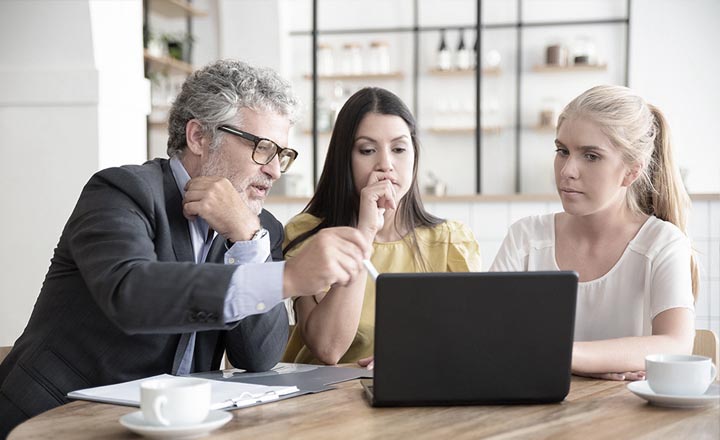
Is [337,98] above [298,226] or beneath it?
above

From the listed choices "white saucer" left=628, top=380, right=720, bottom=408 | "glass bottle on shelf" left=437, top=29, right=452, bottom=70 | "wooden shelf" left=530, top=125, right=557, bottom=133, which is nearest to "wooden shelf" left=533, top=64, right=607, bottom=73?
"wooden shelf" left=530, top=125, right=557, bottom=133

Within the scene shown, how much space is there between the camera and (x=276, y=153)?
5.85 feet

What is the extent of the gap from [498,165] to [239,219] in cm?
583

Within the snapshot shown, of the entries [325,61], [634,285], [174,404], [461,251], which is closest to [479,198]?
[461,251]

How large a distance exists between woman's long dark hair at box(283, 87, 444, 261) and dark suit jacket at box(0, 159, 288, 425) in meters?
0.58

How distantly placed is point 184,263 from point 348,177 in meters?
0.96

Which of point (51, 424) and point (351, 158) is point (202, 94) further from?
point (51, 424)

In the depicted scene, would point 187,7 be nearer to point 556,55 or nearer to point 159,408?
point 556,55

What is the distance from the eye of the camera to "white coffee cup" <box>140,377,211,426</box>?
109 cm

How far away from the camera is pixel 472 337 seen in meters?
1.25

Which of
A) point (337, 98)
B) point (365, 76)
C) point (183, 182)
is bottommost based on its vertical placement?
point (183, 182)

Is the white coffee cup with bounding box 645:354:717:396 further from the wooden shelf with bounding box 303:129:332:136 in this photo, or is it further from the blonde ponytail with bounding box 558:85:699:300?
the wooden shelf with bounding box 303:129:332:136

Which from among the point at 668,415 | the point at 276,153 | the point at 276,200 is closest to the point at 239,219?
the point at 276,153

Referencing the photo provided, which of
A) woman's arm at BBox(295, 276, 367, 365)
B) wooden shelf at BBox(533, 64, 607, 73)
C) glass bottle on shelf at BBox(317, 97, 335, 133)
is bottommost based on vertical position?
woman's arm at BBox(295, 276, 367, 365)
